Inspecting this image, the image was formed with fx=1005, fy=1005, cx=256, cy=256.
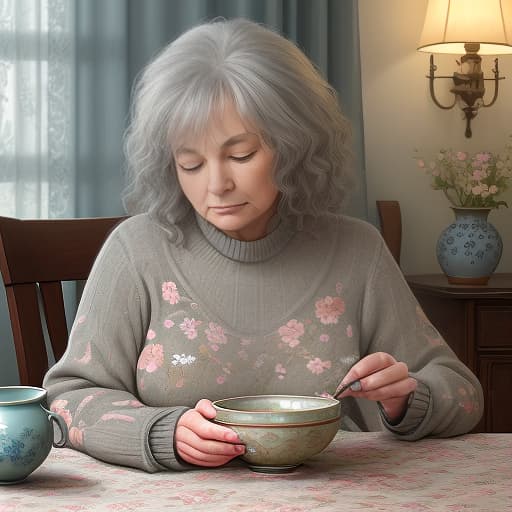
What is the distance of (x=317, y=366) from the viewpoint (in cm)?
149

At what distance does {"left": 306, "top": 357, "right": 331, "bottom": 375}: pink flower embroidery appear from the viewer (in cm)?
149

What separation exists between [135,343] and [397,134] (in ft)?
6.69

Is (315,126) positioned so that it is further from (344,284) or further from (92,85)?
(92,85)

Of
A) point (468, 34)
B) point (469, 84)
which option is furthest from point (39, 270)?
point (469, 84)

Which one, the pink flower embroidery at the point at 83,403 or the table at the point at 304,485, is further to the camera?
the pink flower embroidery at the point at 83,403

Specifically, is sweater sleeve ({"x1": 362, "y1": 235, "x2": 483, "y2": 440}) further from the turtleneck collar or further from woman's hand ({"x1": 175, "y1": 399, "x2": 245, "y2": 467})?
woman's hand ({"x1": 175, "y1": 399, "x2": 245, "y2": 467})

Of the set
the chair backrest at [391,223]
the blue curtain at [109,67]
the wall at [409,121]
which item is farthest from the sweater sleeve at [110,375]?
the wall at [409,121]

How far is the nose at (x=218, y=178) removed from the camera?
1.38 meters

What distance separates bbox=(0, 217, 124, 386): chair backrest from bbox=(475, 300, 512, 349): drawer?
46.5 inches

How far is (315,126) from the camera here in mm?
1471

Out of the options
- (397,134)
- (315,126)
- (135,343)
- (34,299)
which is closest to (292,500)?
(135,343)

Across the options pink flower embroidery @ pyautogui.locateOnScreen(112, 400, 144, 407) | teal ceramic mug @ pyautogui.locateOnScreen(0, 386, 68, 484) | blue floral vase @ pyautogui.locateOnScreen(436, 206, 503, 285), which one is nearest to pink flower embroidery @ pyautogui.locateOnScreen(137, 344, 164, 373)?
pink flower embroidery @ pyautogui.locateOnScreen(112, 400, 144, 407)

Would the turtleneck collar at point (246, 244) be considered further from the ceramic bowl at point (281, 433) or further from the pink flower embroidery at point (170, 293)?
the ceramic bowl at point (281, 433)

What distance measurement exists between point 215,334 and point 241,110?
334 mm
